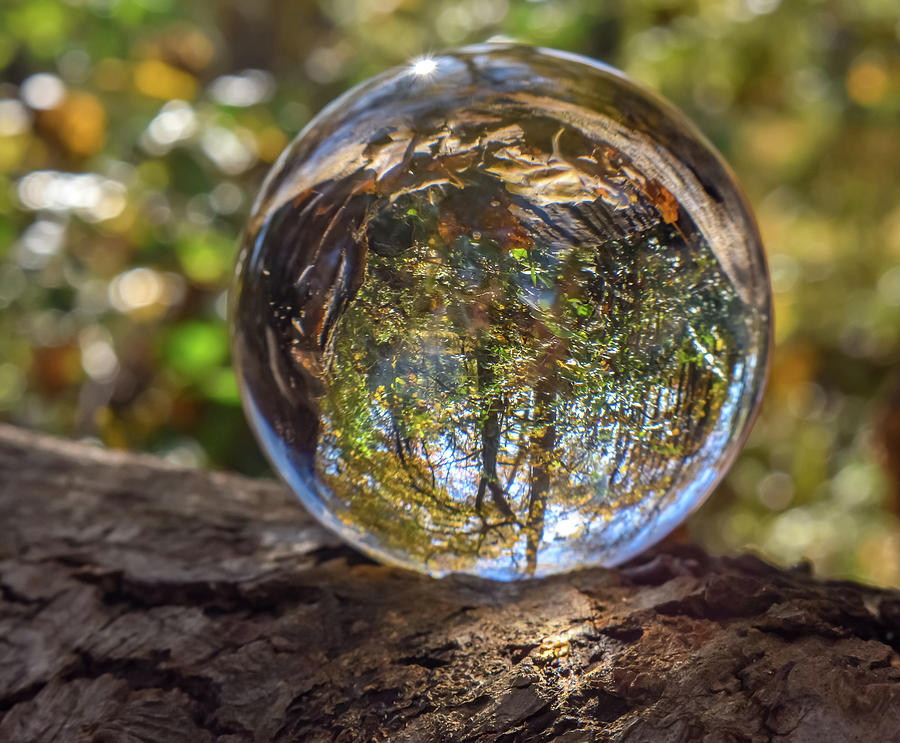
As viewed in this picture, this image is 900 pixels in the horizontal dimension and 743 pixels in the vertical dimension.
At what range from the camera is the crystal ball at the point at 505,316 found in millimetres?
800

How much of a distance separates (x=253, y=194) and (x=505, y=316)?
153 cm

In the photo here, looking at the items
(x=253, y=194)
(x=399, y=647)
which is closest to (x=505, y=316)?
(x=399, y=647)

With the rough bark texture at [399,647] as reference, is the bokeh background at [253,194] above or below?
above

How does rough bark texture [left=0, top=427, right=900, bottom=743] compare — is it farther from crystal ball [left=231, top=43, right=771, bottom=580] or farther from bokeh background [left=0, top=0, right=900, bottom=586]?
bokeh background [left=0, top=0, right=900, bottom=586]

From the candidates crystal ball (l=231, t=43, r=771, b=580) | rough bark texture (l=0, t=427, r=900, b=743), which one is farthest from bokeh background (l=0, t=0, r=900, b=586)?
crystal ball (l=231, t=43, r=771, b=580)

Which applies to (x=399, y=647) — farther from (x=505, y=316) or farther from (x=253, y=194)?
(x=253, y=194)

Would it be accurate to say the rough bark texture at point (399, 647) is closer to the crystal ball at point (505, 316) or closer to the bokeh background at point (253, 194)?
the crystal ball at point (505, 316)

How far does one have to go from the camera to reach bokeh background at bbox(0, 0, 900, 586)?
77.4 inches

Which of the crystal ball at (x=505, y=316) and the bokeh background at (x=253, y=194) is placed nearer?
the crystal ball at (x=505, y=316)

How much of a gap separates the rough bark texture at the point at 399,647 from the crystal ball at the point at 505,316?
81mm

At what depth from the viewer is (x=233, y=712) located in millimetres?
805

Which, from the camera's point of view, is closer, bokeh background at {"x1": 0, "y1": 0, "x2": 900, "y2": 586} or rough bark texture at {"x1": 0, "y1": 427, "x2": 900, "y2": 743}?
rough bark texture at {"x1": 0, "y1": 427, "x2": 900, "y2": 743}

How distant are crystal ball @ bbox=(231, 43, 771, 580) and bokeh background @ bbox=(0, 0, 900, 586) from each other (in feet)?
3.27

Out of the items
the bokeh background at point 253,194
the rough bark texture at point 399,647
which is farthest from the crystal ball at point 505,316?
the bokeh background at point 253,194
